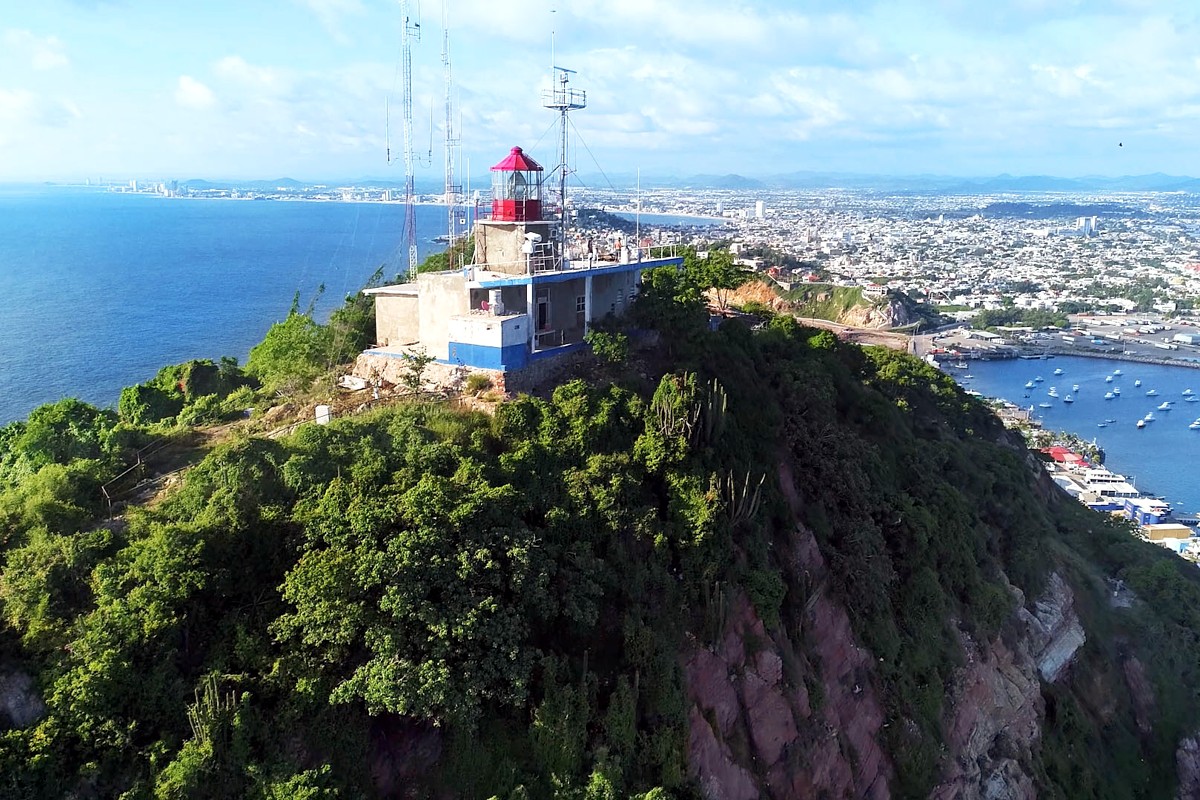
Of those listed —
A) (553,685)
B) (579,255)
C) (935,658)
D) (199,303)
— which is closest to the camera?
(553,685)

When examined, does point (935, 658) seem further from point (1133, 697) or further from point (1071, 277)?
point (1071, 277)

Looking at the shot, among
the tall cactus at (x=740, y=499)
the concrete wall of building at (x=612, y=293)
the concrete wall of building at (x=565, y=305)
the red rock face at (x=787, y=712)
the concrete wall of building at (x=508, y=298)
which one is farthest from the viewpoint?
the concrete wall of building at (x=612, y=293)

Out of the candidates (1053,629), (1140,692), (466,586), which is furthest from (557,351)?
(1140,692)

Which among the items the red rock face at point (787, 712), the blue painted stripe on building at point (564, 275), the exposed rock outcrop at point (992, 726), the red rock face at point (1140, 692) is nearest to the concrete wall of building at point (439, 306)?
the blue painted stripe on building at point (564, 275)

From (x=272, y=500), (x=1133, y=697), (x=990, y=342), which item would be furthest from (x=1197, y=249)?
(x=272, y=500)

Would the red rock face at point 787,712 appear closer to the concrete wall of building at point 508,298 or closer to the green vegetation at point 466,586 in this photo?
the green vegetation at point 466,586

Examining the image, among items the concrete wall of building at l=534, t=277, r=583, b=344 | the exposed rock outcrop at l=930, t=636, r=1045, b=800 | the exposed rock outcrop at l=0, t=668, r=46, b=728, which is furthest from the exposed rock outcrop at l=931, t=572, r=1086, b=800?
the exposed rock outcrop at l=0, t=668, r=46, b=728

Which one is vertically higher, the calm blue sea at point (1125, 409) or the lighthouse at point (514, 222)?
the lighthouse at point (514, 222)
